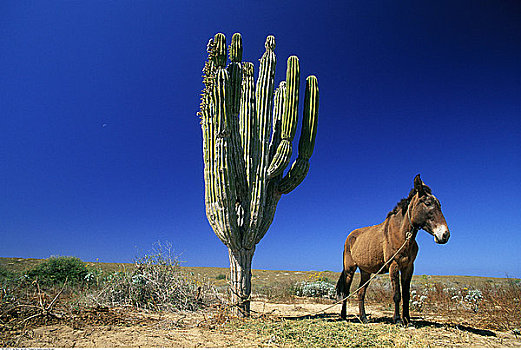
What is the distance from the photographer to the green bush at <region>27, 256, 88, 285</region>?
1133 cm

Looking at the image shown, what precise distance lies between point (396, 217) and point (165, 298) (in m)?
5.44

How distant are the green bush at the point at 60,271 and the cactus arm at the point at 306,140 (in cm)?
941

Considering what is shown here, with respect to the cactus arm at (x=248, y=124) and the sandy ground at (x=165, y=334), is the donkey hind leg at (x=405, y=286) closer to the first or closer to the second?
the sandy ground at (x=165, y=334)

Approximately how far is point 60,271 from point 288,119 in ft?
37.2

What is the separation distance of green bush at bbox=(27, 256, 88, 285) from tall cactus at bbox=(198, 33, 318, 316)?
27.3ft

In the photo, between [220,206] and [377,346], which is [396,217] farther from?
[220,206]

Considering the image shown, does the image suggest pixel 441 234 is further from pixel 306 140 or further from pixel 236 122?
pixel 236 122

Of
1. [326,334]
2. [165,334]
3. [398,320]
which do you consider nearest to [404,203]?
[398,320]

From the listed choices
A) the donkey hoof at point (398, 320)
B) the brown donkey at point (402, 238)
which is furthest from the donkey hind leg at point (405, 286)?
the donkey hoof at point (398, 320)

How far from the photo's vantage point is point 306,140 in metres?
7.11

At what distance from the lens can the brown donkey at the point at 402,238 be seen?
520cm

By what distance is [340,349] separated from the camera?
373 cm

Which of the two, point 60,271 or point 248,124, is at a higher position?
point 248,124

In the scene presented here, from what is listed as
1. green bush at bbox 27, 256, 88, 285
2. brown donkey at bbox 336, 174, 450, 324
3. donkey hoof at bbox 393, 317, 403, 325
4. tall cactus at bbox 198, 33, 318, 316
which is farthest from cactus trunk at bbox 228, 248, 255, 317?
green bush at bbox 27, 256, 88, 285
